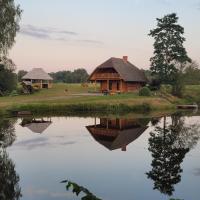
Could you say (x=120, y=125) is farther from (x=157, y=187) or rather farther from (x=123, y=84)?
(x=123, y=84)

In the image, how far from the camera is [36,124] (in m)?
37.8

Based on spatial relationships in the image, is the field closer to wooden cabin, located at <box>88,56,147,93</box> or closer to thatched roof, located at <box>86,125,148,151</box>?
wooden cabin, located at <box>88,56,147,93</box>

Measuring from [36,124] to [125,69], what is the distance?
3484 centimetres

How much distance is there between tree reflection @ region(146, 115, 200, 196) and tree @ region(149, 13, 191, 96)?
87.6ft

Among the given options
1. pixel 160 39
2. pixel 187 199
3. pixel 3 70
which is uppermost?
pixel 160 39

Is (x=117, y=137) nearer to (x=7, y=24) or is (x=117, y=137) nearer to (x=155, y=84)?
(x=7, y=24)

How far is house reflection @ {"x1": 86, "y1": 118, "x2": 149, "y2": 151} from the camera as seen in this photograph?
2756 cm

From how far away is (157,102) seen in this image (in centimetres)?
5750

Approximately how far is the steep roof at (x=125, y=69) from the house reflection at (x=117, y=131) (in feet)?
85.7

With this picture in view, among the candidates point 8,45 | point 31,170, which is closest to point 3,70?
point 8,45

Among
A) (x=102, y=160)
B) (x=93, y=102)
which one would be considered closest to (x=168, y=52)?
(x=93, y=102)

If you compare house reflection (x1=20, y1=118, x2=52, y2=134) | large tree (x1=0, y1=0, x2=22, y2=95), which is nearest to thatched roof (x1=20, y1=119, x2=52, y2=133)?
house reflection (x1=20, y1=118, x2=52, y2=134)

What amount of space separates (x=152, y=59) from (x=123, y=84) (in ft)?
21.4

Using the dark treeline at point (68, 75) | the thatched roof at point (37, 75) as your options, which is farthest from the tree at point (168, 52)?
the dark treeline at point (68, 75)
